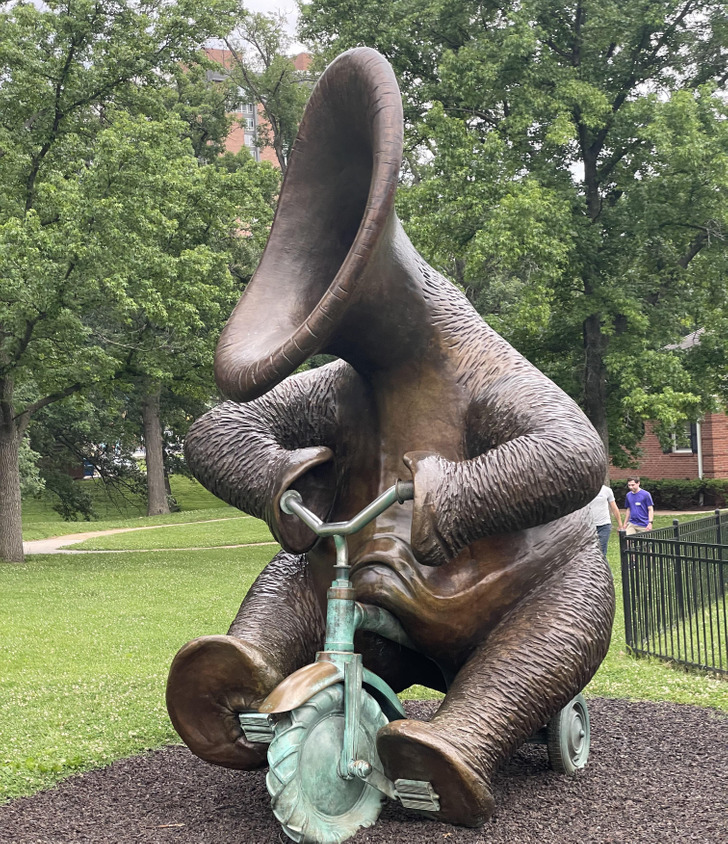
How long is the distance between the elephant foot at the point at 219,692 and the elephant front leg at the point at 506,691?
0.59 m

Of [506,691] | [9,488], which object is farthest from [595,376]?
[506,691]

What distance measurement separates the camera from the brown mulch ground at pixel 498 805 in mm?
3285

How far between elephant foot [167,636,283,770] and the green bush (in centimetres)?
2587

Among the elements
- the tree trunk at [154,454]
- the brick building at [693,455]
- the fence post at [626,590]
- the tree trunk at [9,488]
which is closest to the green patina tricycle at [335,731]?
the fence post at [626,590]

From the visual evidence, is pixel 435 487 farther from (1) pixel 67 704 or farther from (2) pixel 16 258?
(2) pixel 16 258

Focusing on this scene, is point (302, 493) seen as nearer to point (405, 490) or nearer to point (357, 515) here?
point (357, 515)

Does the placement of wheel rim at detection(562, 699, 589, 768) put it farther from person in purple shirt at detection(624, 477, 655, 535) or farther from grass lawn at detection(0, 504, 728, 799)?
person in purple shirt at detection(624, 477, 655, 535)

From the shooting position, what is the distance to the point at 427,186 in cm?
1783

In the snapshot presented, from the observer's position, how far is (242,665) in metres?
3.30

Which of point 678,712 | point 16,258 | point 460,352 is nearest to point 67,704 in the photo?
point 678,712

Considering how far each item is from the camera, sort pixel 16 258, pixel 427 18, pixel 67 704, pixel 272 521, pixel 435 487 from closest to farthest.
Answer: pixel 435 487, pixel 272 521, pixel 67 704, pixel 16 258, pixel 427 18

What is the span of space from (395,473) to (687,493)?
1032 inches

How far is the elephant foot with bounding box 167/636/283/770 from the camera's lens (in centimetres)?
329

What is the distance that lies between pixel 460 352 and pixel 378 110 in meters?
0.98
